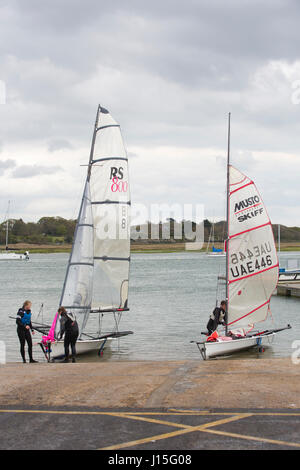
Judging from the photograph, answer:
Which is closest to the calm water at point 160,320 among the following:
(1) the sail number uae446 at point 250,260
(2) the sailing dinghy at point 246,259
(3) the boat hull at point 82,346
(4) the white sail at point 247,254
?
(3) the boat hull at point 82,346

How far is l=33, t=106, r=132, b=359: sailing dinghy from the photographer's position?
20.8 metres

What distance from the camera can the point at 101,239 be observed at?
71.8ft

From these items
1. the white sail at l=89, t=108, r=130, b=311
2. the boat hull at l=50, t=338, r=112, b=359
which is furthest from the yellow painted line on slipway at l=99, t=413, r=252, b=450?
the white sail at l=89, t=108, r=130, b=311

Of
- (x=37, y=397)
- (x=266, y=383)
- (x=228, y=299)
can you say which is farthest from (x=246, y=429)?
(x=228, y=299)

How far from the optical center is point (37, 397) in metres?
9.73

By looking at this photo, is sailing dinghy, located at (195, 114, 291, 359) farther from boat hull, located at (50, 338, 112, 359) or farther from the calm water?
boat hull, located at (50, 338, 112, 359)

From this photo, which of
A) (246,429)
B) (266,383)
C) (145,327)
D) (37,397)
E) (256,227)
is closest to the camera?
(246,429)

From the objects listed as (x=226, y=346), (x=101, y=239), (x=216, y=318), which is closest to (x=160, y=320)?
(x=101, y=239)

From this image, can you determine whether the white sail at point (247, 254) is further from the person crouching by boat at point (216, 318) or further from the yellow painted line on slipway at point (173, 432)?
the yellow painted line on slipway at point (173, 432)

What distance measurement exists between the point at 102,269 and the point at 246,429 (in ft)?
48.9

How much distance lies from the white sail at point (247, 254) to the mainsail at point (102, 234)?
437 cm

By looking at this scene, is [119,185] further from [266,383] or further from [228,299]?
[266,383]

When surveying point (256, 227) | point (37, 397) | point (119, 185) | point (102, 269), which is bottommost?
point (37, 397)
